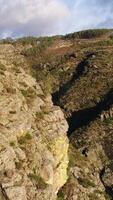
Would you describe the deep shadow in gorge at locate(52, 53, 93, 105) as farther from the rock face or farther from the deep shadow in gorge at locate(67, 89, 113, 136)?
the rock face

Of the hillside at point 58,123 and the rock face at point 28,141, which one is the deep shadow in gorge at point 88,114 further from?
the rock face at point 28,141

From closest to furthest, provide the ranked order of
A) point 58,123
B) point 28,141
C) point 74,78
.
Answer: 1. point 28,141
2. point 58,123
3. point 74,78

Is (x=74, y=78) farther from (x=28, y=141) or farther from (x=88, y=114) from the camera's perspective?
(x=28, y=141)

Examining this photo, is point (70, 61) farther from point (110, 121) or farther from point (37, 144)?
point (37, 144)

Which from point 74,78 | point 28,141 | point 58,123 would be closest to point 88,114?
point 74,78

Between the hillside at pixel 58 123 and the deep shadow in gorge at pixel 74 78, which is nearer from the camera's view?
the hillside at pixel 58 123

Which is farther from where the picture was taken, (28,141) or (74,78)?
(74,78)

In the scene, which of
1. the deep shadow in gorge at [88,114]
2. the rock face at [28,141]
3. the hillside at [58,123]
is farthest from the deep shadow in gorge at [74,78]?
the rock face at [28,141]
